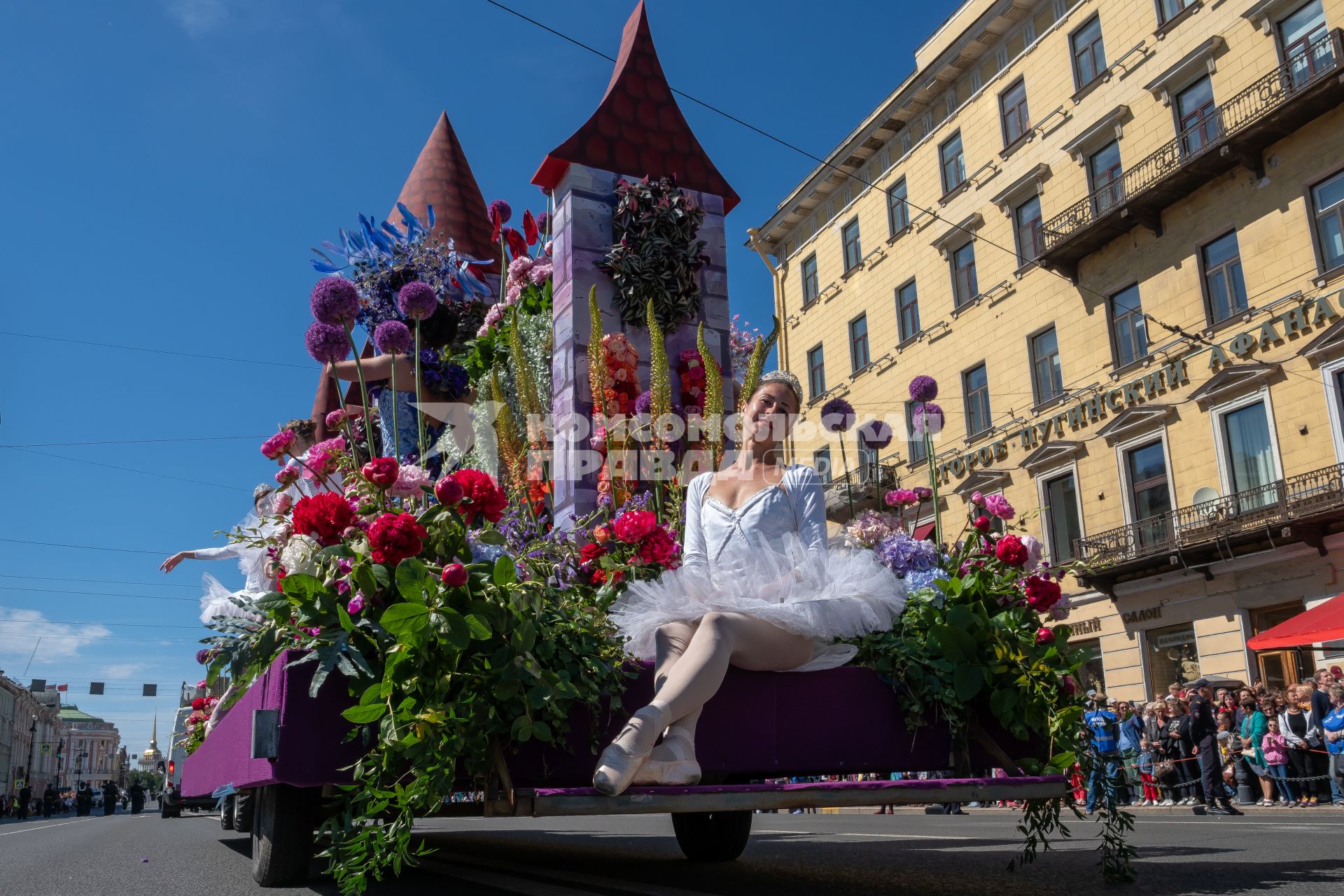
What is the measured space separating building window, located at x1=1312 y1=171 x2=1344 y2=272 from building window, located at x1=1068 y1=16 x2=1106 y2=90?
5.81 m

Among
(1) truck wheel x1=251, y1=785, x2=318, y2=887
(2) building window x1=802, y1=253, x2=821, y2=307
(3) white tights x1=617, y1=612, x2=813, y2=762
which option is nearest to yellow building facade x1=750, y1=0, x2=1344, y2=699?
(2) building window x1=802, y1=253, x2=821, y2=307

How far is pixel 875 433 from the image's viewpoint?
6.02 metres

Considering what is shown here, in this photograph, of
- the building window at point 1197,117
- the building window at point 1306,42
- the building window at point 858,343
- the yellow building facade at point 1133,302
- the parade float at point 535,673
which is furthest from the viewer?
the building window at point 858,343

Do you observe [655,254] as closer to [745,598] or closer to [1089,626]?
[745,598]

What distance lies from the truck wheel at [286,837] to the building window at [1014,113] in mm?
22636

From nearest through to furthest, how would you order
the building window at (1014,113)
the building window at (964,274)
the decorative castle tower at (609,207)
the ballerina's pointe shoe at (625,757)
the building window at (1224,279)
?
the ballerina's pointe shoe at (625,757), the decorative castle tower at (609,207), the building window at (1224,279), the building window at (1014,113), the building window at (964,274)

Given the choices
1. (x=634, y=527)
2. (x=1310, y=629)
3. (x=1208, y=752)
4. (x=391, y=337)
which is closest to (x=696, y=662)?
(x=634, y=527)

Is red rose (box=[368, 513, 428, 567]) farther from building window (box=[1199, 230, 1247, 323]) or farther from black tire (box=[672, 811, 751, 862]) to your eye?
building window (box=[1199, 230, 1247, 323])

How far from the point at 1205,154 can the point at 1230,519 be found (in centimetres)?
599

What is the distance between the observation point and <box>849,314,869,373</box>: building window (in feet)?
93.1

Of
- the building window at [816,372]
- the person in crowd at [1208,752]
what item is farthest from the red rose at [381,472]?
the building window at [816,372]

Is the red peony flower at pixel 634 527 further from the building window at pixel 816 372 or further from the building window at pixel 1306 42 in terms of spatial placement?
the building window at pixel 816 372

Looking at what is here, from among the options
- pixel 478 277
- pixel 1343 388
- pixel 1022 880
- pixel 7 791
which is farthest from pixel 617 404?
pixel 7 791

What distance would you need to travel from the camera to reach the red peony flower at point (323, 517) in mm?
3676
